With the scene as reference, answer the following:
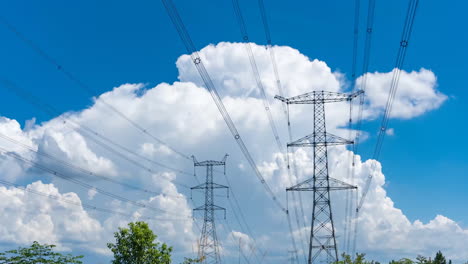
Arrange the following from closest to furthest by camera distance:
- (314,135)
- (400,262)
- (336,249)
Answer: (336,249)
(314,135)
(400,262)

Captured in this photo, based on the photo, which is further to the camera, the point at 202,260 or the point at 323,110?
the point at 202,260

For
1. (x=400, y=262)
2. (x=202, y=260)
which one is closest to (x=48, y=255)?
(x=202, y=260)

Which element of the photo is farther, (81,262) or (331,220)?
(331,220)

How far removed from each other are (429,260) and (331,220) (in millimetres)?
43219

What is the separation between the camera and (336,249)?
212 feet

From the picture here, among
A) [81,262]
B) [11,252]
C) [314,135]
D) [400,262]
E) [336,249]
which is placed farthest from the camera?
[400,262]

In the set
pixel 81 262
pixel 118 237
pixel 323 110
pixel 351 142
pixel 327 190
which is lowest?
pixel 81 262

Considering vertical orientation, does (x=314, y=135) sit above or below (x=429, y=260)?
above

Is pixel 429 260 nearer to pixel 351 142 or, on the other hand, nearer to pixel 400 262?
pixel 400 262

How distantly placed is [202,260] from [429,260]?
4347cm

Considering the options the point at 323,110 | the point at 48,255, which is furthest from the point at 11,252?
the point at 323,110

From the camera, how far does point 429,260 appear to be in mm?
98750

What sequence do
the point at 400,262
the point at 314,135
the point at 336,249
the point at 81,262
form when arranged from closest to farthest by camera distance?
the point at 81,262 → the point at 336,249 → the point at 314,135 → the point at 400,262

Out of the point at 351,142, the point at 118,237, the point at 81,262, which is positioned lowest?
the point at 81,262
